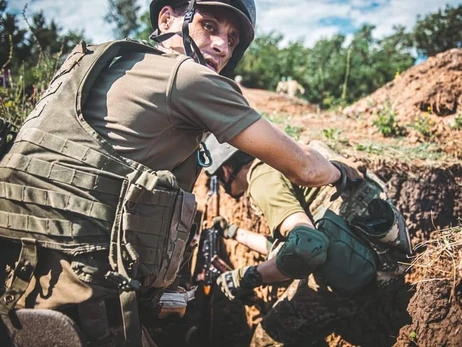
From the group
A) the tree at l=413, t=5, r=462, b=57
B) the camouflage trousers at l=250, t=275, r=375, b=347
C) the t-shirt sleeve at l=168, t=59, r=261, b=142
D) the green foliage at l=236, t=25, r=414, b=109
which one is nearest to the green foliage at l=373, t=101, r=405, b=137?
the camouflage trousers at l=250, t=275, r=375, b=347

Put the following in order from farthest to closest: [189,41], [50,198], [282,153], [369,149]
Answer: [369,149] < [189,41] < [282,153] < [50,198]

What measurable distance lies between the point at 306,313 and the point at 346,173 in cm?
106

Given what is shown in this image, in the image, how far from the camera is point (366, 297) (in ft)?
9.32

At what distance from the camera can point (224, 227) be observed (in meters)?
3.71

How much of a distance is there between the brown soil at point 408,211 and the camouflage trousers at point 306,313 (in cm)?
13

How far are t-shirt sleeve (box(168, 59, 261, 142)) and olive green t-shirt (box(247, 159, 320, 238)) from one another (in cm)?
123

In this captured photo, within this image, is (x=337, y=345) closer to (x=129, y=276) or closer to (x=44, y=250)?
(x=129, y=276)

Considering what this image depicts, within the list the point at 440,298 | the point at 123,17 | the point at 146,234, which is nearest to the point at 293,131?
the point at 440,298

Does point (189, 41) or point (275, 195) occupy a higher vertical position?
point (189, 41)

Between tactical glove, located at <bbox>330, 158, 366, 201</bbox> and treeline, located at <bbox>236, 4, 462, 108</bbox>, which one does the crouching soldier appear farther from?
treeline, located at <bbox>236, 4, 462, 108</bbox>

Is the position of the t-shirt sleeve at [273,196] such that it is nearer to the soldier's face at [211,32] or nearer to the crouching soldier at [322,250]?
the crouching soldier at [322,250]

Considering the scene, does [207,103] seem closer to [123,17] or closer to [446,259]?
[446,259]

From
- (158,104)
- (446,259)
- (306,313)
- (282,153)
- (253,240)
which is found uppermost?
(158,104)

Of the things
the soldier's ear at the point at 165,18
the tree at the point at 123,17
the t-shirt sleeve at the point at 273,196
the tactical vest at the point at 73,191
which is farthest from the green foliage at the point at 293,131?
the tree at the point at 123,17
